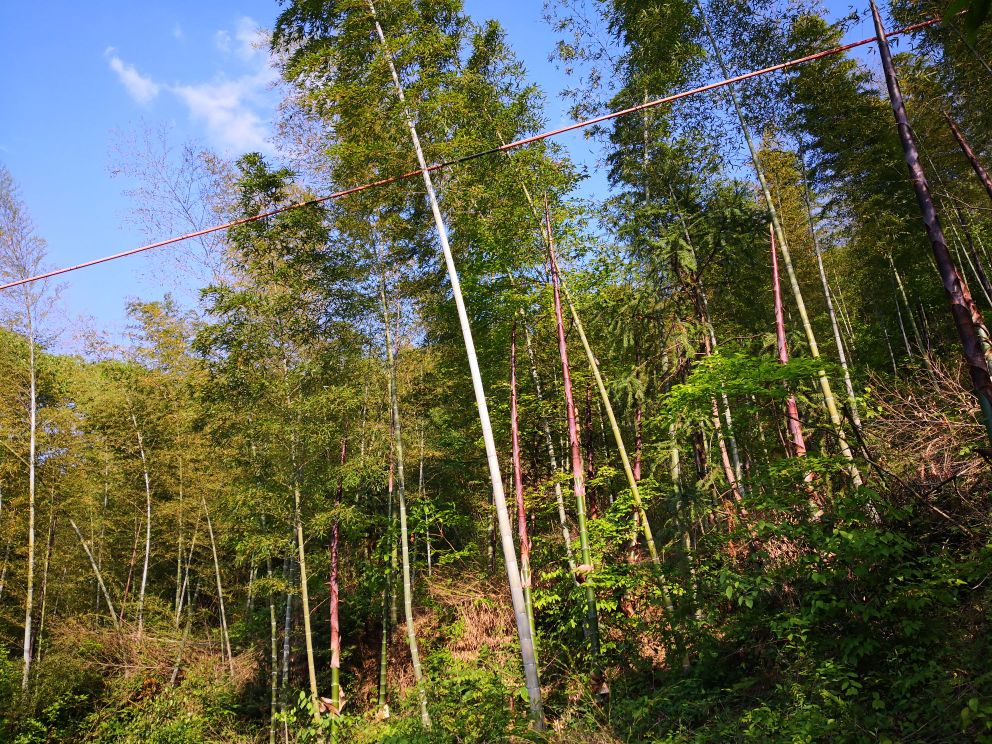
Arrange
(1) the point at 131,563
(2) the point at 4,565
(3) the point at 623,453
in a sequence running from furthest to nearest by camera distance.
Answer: (1) the point at 131,563
(2) the point at 4,565
(3) the point at 623,453

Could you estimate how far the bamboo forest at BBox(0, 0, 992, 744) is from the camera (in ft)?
11.1

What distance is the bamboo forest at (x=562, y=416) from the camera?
3.38m

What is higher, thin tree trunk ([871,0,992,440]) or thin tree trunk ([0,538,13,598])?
thin tree trunk ([0,538,13,598])

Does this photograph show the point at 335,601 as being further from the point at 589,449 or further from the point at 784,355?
the point at 784,355

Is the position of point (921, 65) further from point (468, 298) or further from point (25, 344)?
point (25, 344)

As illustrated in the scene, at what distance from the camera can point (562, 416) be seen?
→ 7.73 meters

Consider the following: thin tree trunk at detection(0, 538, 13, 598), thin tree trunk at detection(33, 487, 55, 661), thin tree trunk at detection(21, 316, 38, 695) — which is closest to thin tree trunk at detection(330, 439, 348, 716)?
thin tree trunk at detection(21, 316, 38, 695)

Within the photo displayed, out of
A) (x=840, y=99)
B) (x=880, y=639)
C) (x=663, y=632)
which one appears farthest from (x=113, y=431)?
(x=840, y=99)

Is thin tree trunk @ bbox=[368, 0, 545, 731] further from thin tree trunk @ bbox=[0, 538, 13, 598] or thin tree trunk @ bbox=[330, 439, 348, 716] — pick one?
thin tree trunk @ bbox=[0, 538, 13, 598]

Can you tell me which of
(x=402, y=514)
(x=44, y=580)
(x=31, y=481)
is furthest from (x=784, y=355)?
(x=44, y=580)

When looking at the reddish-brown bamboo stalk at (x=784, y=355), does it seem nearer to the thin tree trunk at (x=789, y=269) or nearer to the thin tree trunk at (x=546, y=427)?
the thin tree trunk at (x=789, y=269)

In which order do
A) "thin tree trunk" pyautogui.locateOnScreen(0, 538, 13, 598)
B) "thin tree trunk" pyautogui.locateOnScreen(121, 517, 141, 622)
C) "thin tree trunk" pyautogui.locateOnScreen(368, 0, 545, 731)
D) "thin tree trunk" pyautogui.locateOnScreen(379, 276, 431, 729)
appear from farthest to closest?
"thin tree trunk" pyautogui.locateOnScreen(121, 517, 141, 622)
"thin tree trunk" pyautogui.locateOnScreen(0, 538, 13, 598)
"thin tree trunk" pyautogui.locateOnScreen(379, 276, 431, 729)
"thin tree trunk" pyautogui.locateOnScreen(368, 0, 545, 731)

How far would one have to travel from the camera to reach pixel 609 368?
720 centimetres

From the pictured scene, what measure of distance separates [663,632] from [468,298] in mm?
4217
